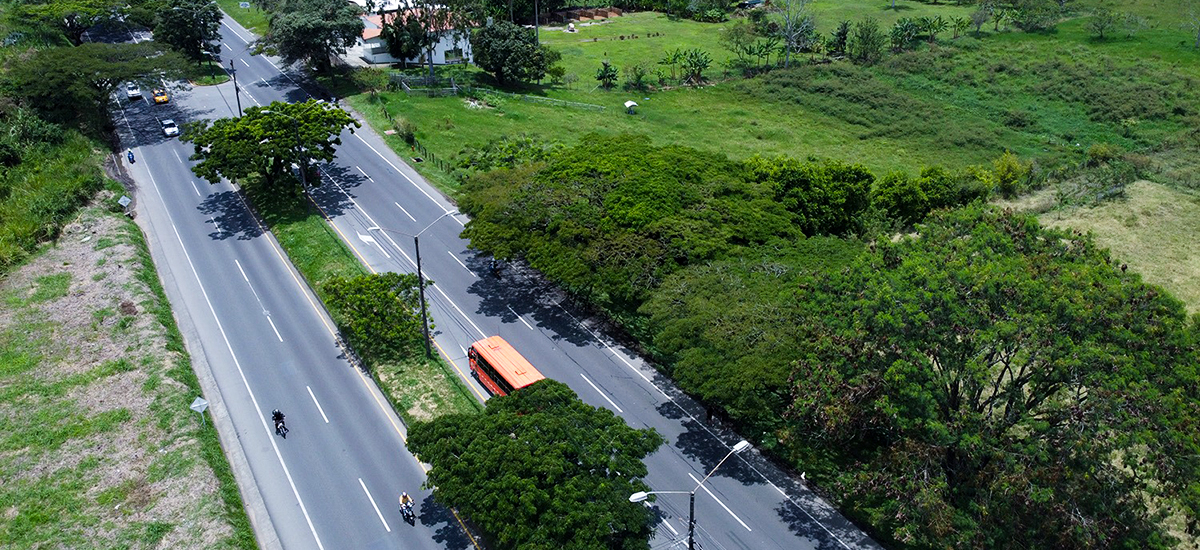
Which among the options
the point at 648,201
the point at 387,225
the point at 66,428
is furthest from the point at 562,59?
the point at 66,428

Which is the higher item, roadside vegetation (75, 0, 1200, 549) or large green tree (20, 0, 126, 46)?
large green tree (20, 0, 126, 46)

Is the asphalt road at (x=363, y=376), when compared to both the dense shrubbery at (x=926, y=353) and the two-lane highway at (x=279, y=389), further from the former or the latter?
the dense shrubbery at (x=926, y=353)

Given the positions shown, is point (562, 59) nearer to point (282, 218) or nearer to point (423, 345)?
point (282, 218)

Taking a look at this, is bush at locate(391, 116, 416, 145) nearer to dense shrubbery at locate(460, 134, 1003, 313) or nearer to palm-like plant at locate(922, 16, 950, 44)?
dense shrubbery at locate(460, 134, 1003, 313)

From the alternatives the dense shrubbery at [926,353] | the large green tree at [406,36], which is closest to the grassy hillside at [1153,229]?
the dense shrubbery at [926,353]

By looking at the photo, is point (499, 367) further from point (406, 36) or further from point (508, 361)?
point (406, 36)

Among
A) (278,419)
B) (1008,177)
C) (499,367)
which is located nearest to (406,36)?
(499,367)

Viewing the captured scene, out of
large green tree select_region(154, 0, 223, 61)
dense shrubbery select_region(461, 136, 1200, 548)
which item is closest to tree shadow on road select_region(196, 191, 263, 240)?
dense shrubbery select_region(461, 136, 1200, 548)
